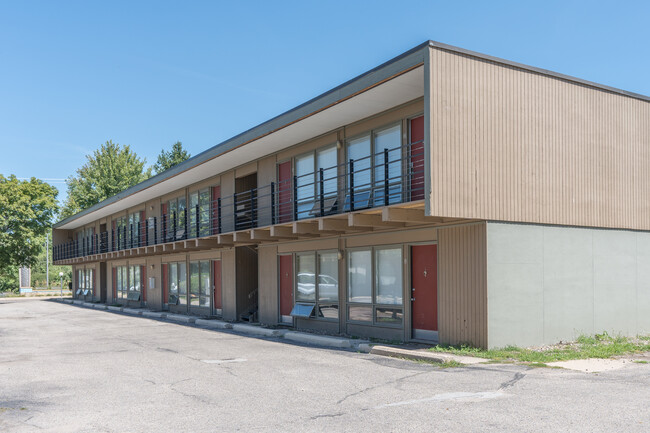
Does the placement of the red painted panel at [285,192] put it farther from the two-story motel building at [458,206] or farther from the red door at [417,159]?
the red door at [417,159]

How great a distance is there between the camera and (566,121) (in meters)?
14.3

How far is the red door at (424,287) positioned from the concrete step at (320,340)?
5.83 ft

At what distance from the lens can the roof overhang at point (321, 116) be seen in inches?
492

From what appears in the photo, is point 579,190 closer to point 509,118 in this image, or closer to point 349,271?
point 509,118

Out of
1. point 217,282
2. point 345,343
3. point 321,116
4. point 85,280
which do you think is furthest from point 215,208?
point 85,280

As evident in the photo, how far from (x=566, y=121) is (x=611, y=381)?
724 cm

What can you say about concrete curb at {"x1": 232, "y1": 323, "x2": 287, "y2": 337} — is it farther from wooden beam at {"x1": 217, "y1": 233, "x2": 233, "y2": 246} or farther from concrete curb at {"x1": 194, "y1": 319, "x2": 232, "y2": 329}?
wooden beam at {"x1": 217, "y1": 233, "x2": 233, "y2": 246}

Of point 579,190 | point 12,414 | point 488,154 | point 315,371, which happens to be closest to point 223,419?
point 12,414

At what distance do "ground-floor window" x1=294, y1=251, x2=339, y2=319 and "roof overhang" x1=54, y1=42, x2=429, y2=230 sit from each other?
3.74 m

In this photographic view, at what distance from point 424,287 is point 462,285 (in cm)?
140

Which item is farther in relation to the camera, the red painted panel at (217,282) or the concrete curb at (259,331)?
the red painted panel at (217,282)

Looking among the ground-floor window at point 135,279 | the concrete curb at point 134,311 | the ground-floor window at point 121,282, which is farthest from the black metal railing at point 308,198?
the concrete curb at point 134,311

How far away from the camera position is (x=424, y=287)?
1416 cm

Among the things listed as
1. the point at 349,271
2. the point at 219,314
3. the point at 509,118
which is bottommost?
the point at 219,314
